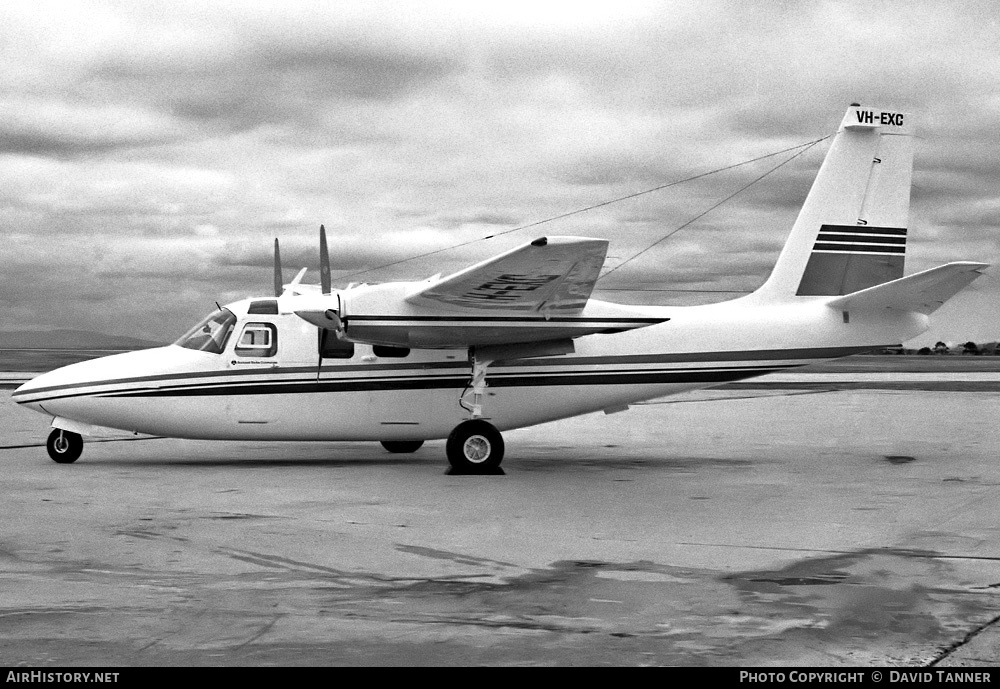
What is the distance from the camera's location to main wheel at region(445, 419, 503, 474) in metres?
15.6

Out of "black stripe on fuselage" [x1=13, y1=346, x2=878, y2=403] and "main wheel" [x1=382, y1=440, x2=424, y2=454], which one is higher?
"black stripe on fuselage" [x1=13, y1=346, x2=878, y2=403]

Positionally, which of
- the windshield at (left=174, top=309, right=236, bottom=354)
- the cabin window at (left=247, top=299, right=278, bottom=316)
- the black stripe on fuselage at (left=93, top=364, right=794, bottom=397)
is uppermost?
the cabin window at (left=247, top=299, right=278, bottom=316)

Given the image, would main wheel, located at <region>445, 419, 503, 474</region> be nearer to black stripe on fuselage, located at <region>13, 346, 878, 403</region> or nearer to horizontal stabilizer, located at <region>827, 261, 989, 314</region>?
black stripe on fuselage, located at <region>13, 346, 878, 403</region>

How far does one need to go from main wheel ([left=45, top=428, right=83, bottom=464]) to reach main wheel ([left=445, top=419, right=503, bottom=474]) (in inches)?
222

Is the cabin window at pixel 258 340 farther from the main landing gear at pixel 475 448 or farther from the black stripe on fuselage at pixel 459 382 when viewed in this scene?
the main landing gear at pixel 475 448

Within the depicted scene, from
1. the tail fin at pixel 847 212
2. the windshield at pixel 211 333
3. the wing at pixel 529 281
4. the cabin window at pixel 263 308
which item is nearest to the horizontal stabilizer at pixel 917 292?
the tail fin at pixel 847 212

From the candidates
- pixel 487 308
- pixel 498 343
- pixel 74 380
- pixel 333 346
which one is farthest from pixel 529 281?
pixel 74 380

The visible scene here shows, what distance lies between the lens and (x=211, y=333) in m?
16.6

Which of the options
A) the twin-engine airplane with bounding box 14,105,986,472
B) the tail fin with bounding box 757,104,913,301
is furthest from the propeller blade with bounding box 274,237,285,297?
the tail fin with bounding box 757,104,913,301

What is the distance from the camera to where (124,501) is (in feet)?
40.3

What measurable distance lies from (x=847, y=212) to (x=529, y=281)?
6588mm

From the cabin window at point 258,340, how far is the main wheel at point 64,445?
9.09 ft

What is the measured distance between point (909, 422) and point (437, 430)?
44.4 feet

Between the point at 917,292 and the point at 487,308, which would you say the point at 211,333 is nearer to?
the point at 487,308
